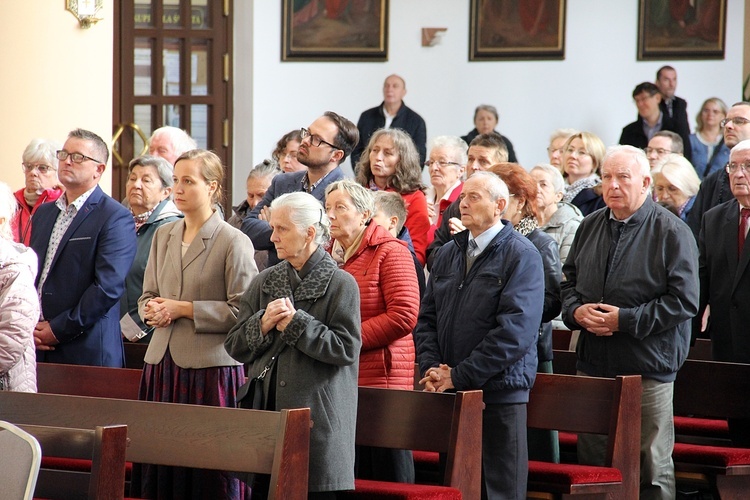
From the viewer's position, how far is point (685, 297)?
4.59 meters

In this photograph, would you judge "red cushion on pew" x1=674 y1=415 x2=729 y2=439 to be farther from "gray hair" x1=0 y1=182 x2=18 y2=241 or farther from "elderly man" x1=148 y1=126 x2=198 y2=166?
"gray hair" x1=0 y1=182 x2=18 y2=241

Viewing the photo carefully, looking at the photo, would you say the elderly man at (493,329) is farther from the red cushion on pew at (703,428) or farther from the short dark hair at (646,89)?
the short dark hair at (646,89)

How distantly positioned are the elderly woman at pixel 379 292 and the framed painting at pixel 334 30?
20.9ft

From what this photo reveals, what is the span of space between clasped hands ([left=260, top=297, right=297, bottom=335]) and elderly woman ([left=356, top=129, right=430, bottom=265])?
2.12 meters

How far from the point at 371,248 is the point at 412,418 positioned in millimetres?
673

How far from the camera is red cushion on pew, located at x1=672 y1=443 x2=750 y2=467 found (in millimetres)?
4723

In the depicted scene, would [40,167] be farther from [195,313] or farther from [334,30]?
[334,30]

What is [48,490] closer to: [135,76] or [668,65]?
[135,76]

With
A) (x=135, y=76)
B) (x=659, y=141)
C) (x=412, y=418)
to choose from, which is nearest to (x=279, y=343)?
(x=412, y=418)

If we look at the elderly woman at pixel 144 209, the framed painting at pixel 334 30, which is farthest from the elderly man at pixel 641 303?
the framed painting at pixel 334 30

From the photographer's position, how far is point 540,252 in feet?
16.3

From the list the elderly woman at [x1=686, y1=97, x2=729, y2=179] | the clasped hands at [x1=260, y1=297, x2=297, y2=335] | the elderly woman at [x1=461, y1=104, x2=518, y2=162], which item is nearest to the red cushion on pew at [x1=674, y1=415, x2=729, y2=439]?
the clasped hands at [x1=260, y1=297, x2=297, y2=335]

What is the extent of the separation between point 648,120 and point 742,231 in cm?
536

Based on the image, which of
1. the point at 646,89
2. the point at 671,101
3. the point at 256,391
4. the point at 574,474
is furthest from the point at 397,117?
the point at 256,391
